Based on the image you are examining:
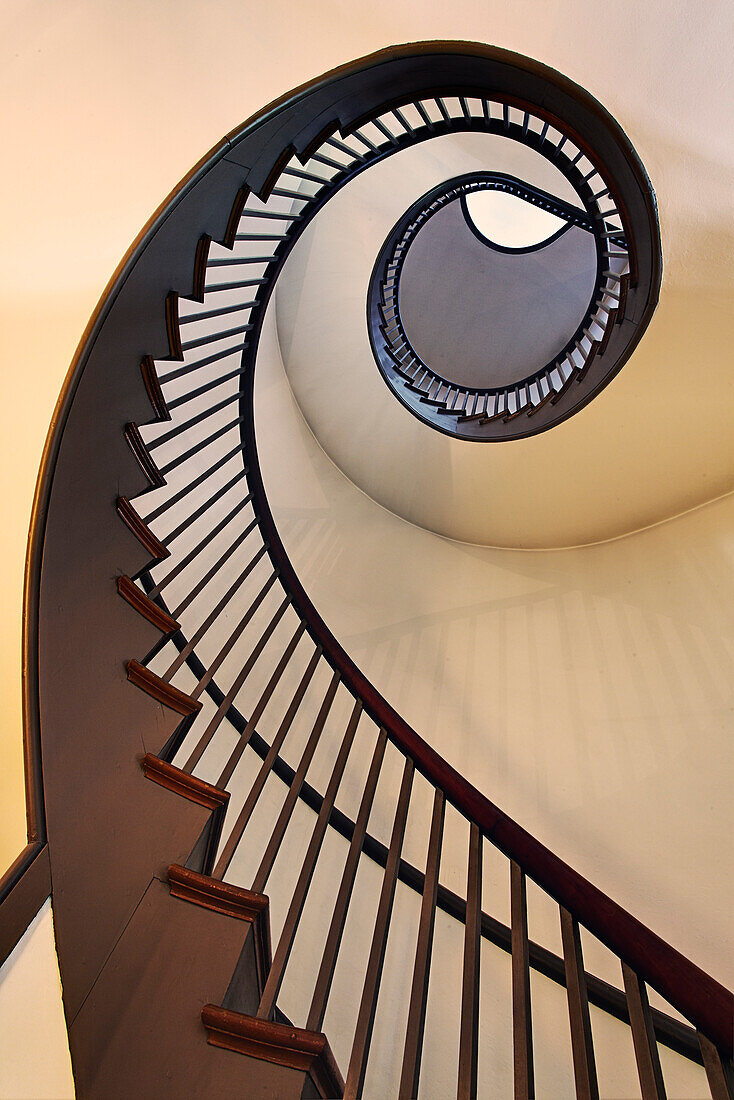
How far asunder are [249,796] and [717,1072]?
105cm

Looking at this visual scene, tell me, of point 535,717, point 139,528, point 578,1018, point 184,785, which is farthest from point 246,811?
point 535,717

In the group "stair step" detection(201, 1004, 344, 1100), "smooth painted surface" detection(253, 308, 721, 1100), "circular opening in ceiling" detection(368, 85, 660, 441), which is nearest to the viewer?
"stair step" detection(201, 1004, 344, 1100)

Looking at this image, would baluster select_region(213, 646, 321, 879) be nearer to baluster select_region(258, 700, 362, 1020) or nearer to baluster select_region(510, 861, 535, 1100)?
baluster select_region(258, 700, 362, 1020)

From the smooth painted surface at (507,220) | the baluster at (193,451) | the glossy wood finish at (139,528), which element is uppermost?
the smooth painted surface at (507,220)

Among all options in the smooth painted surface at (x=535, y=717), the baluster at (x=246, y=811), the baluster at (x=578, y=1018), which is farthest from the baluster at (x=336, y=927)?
the smooth painted surface at (x=535, y=717)

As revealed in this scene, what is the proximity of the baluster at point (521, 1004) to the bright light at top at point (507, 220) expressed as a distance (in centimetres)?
772

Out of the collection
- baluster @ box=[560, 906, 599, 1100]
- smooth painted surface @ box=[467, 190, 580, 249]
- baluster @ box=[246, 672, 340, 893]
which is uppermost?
smooth painted surface @ box=[467, 190, 580, 249]

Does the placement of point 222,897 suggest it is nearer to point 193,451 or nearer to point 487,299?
point 193,451

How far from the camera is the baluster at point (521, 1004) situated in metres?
1.01

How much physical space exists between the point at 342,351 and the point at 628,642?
2.61 metres

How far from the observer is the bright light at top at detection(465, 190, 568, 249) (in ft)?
24.4

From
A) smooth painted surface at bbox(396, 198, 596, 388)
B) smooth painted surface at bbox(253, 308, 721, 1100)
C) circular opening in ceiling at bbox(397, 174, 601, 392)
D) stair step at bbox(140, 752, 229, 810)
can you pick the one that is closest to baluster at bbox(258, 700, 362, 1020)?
stair step at bbox(140, 752, 229, 810)

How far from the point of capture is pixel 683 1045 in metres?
2.14

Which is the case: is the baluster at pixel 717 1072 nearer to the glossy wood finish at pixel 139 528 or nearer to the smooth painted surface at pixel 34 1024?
the smooth painted surface at pixel 34 1024
